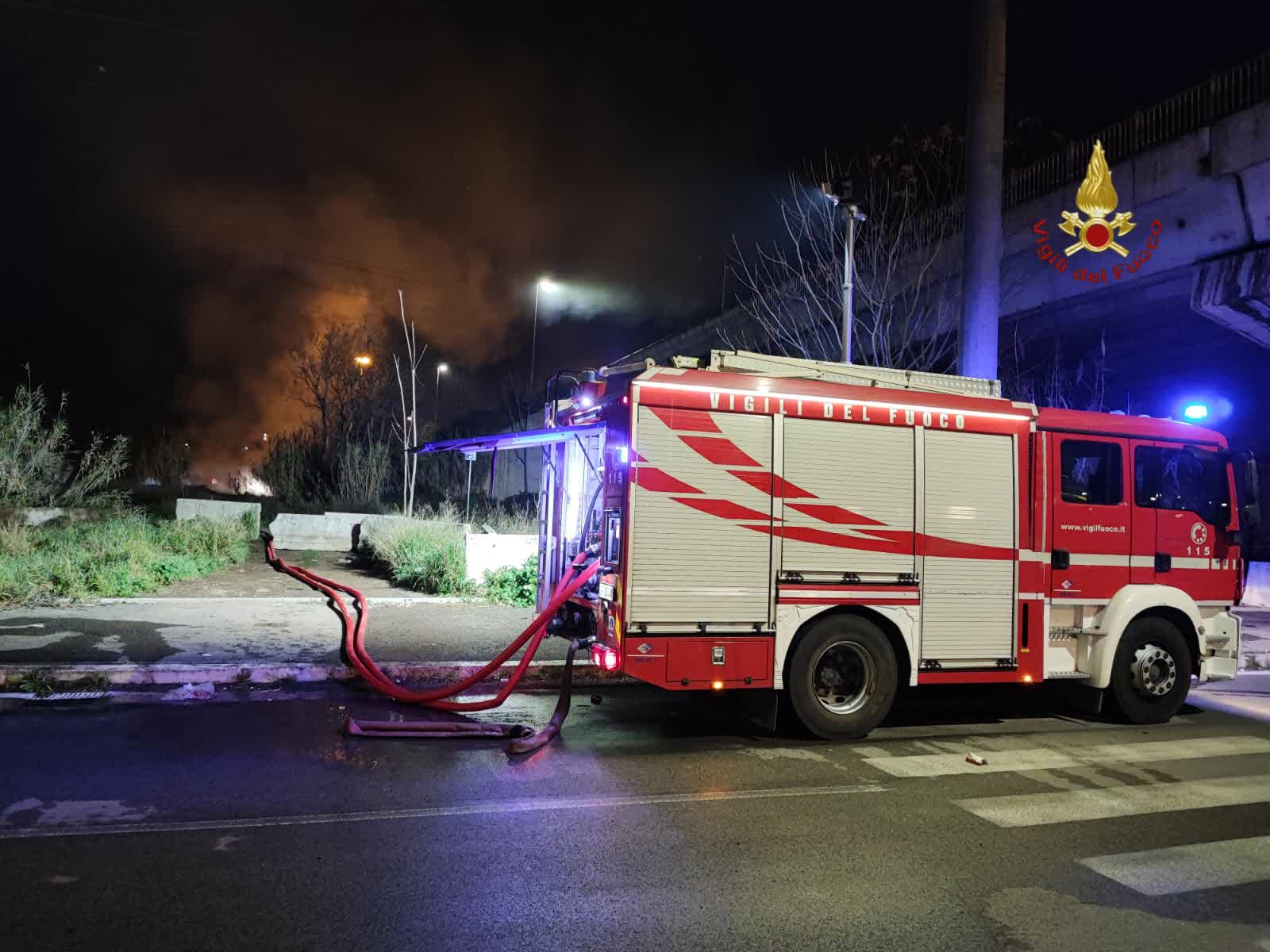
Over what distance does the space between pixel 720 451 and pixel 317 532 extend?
1633cm

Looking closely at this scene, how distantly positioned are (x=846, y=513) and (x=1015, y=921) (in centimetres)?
363

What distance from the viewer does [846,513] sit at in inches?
277

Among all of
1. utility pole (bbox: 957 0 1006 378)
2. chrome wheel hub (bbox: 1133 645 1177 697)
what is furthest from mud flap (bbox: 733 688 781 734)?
utility pole (bbox: 957 0 1006 378)

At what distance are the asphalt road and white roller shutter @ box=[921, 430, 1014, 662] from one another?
0.90 metres

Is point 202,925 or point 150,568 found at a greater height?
point 150,568

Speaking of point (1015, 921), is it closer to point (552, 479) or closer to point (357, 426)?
point (552, 479)

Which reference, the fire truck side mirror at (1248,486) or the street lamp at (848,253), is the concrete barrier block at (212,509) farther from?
the fire truck side mirror at (1248,486)

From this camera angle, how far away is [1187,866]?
457 centimetres

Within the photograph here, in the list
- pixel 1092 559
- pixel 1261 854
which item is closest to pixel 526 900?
pixel 1261 854

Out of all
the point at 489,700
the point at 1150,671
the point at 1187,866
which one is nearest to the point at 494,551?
the point at 489,700

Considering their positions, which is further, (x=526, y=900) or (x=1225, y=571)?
(x=1225, y=571)

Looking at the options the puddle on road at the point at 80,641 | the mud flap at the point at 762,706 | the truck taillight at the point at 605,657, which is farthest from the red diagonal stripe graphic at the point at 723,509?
the puddle on road at the point at 80,641

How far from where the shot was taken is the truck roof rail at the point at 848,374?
7.04 meters

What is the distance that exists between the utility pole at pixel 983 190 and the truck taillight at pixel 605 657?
7712 millimetres
